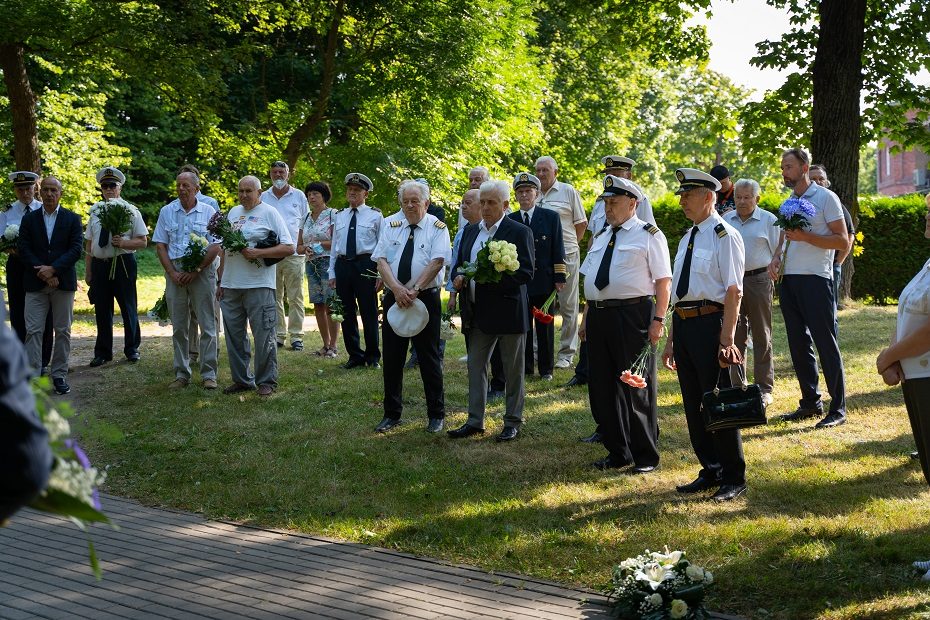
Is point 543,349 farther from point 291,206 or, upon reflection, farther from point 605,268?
point 291,206

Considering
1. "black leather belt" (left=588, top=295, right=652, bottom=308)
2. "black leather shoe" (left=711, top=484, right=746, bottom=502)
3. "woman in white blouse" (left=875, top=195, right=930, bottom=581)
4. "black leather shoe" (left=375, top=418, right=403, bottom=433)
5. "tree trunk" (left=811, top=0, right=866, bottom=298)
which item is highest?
"tree trunk" (left=811, top=0, right=866, bottom=298)

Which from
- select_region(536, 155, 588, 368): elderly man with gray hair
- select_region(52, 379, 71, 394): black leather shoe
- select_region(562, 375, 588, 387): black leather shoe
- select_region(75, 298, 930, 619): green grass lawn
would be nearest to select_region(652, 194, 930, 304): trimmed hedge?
select_region(536, 155, 588, 368): elderly man with gray hair

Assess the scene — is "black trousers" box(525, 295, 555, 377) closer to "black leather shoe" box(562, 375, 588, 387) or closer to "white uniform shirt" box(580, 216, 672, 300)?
"black leather shoe" box(562, 375, 588, 387)

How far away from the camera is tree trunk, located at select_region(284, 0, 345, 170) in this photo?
854 inches

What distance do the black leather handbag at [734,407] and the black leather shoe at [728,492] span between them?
0.55m

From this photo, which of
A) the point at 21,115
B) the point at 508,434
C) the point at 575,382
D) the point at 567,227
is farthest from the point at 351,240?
the point at 21,115

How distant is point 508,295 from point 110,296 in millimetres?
6803

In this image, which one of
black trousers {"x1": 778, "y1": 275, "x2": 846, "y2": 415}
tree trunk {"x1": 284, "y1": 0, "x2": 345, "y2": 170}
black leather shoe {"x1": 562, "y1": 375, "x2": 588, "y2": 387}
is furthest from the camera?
tree trunk {"x1": 284, "y1": 0, "x2": 345, "y2": 170}

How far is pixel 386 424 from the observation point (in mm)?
9398

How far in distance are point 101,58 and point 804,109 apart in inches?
554

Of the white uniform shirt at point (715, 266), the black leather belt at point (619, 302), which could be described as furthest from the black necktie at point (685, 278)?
the black leather belt at point (619, 302)

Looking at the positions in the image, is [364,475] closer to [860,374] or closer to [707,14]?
[860,374]

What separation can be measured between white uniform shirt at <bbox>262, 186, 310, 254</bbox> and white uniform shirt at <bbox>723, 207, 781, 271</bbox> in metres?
6.76

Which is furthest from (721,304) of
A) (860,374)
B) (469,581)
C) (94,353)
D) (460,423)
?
(94,353)
